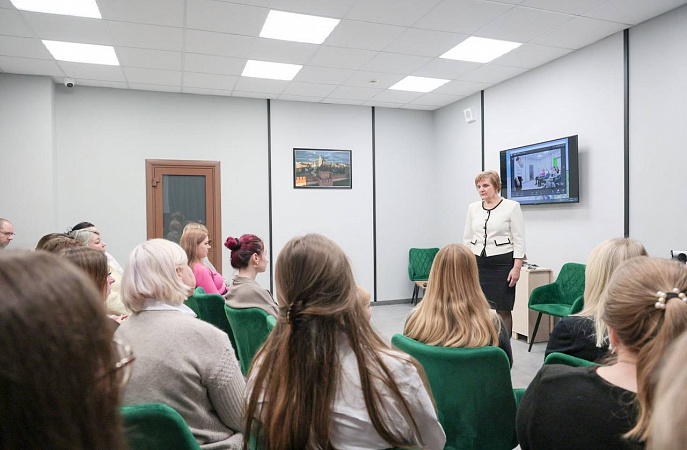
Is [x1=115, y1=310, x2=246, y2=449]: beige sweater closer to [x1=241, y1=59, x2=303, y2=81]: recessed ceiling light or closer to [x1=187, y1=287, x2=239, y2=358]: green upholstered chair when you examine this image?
[x1=187, y1=287, x2=239, y2=358]: green upholstered chair

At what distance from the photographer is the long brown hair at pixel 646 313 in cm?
100

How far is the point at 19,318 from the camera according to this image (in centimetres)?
45

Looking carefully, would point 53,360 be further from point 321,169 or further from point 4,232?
point 321,169

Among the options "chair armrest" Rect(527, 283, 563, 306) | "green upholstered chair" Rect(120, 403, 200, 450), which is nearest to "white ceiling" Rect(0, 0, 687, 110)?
"chair armrest" Rect(527, 283, 563, 306)

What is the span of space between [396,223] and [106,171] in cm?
419

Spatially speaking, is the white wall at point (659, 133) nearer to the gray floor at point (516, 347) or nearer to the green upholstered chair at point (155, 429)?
the gray floor at point (516, 347)

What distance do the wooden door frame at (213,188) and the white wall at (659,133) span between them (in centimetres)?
493

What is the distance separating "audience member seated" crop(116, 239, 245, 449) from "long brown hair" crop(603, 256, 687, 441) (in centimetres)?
114

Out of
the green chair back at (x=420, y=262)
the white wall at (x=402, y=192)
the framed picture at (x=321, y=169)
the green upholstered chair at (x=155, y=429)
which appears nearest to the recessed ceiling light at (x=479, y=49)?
the white wall at (x=402, y=192)

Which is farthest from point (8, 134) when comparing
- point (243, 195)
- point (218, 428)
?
point (218, 428)

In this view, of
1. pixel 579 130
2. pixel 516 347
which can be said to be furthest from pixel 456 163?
pixel 516 347

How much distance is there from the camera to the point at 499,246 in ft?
12.7

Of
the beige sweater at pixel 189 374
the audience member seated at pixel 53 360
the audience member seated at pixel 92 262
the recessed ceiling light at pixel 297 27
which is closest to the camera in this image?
the audience member seated at pixel 53 360

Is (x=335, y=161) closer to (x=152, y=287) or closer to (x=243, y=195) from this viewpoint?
(x=243, y=195)
